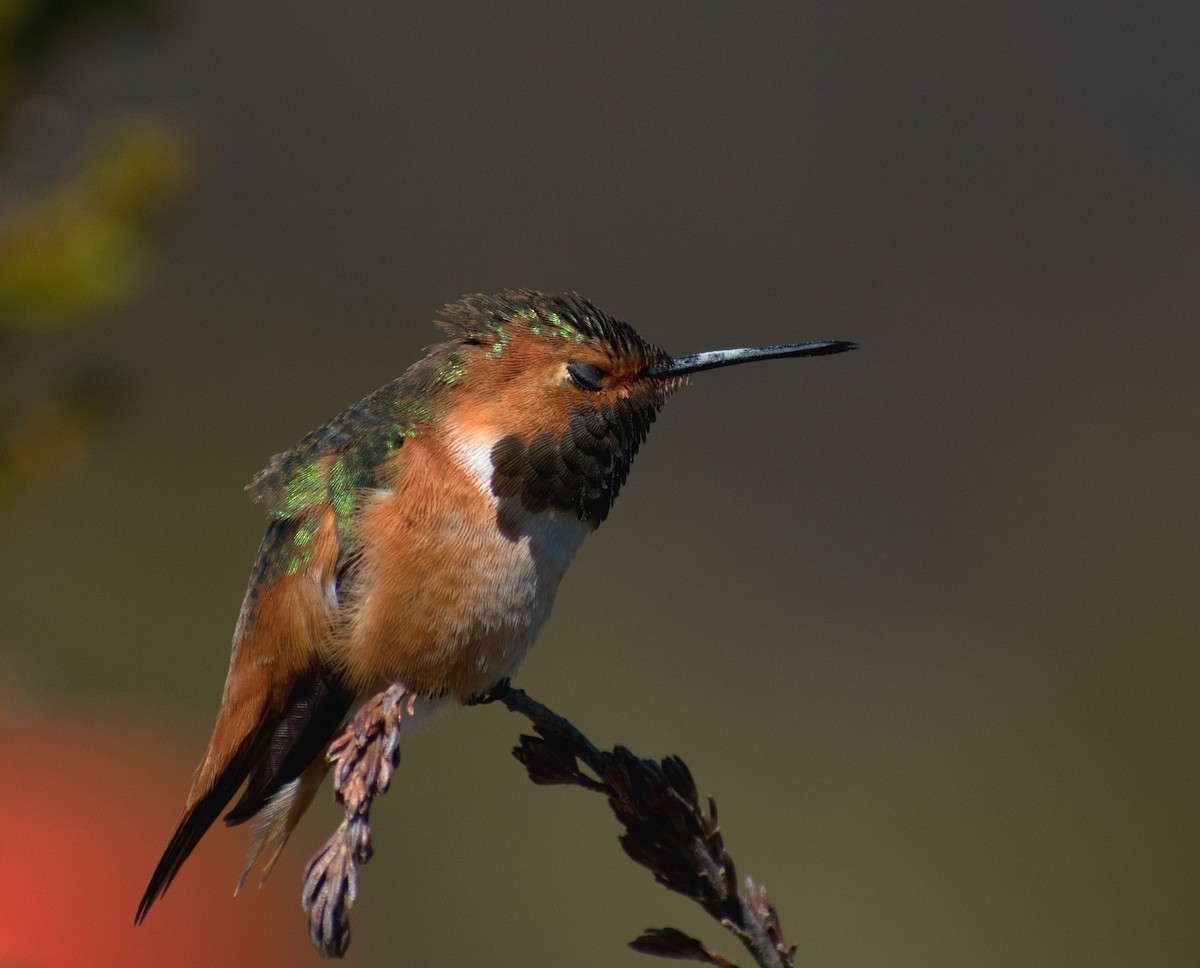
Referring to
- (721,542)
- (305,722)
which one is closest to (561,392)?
(305,722)

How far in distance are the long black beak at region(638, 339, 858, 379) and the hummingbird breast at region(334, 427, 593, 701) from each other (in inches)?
10.0

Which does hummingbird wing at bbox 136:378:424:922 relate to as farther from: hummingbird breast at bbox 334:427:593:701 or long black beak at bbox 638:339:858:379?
long black beak at bbox 638:339:858:379

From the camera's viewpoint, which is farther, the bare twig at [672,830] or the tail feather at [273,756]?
the tail feather at [273,756]

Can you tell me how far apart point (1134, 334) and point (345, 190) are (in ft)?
17.5

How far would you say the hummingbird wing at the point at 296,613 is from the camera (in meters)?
1.89

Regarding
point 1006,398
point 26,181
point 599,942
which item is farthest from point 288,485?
point 1006,398

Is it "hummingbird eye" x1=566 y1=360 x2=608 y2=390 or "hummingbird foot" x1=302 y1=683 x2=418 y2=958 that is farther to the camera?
"hummingbird eye" x1=566 y1=360 x2=608 y2=390

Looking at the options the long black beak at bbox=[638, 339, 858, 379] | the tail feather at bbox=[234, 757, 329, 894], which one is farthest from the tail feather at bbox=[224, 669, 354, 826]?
the long black beak at bbox=[638, 339, 858, 379]

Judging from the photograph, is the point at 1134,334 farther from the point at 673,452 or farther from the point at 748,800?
the point at 748,800

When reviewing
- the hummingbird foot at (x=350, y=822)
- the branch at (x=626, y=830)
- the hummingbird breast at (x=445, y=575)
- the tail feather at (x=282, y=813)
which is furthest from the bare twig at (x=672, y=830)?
the tail feather at (x=282, y=813)

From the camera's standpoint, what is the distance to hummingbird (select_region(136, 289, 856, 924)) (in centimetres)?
185

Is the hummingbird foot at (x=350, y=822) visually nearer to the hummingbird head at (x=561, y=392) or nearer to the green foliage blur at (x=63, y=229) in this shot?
Result: the hummingbird head at (x=561, y=392)

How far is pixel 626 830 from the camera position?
4.30 feet

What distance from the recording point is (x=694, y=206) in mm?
9133
